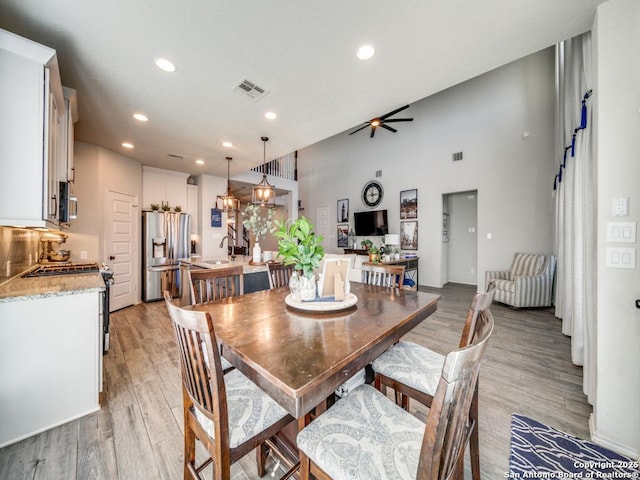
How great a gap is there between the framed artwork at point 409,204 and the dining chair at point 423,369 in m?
5.31

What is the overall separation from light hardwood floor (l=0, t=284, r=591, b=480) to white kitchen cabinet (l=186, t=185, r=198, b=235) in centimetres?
309

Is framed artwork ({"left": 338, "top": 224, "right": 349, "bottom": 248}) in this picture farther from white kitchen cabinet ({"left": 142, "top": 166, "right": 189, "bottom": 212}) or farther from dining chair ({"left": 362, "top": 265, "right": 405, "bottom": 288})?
dining chair ({"left": 362, "top": 265, "right": 405, "bottom": 288})

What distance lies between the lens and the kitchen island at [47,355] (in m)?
1.50

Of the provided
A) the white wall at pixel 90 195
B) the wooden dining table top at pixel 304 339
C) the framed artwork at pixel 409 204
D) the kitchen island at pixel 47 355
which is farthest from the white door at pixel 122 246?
the framed artwork at pixel 409 204

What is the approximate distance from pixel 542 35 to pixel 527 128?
3917 mm

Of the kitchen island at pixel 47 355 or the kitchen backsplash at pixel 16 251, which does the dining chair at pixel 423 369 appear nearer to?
the kitchen island at pixel 47 355

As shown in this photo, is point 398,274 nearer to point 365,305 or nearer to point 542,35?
point 365,305

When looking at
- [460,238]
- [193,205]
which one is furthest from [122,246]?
[460,238]

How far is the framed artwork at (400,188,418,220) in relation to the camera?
6.22 meters

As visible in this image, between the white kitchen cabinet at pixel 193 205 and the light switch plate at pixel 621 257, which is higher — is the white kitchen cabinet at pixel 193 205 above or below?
above

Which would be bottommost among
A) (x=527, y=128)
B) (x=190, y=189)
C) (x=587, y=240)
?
(x=587, y=240)

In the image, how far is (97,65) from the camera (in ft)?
6.70

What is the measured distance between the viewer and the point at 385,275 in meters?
2.35

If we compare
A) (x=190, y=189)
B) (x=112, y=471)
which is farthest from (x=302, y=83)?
(x=190, y=189)
